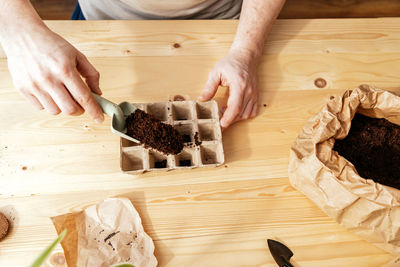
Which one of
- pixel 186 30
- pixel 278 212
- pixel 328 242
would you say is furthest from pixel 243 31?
pixel 328 242

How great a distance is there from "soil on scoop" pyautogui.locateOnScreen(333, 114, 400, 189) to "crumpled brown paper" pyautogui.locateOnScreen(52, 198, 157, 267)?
0.65 meters

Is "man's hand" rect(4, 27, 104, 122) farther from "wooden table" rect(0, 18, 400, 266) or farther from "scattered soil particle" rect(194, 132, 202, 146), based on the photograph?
"scattered soil particle" rect(194, 132, 202, 146)

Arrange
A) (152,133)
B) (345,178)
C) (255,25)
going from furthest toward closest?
1. (255,25)
2. (152,133)
3. (345,178)

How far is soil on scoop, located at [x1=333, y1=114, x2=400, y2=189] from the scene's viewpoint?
3.09 ft

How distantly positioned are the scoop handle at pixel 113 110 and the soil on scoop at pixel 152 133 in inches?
1.2

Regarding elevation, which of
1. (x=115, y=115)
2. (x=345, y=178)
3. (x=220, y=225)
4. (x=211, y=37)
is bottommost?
(x=220, y=225)

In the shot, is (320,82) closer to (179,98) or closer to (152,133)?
(179,98)

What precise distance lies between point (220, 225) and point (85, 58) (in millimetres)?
633

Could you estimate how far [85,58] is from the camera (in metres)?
0.91

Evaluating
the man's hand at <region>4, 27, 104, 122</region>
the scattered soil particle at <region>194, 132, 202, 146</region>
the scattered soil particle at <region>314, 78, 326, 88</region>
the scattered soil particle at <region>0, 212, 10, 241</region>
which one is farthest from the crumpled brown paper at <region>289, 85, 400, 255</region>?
the scattered soil particle at <region>0, 212, 10, 241</region>

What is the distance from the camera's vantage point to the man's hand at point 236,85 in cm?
101

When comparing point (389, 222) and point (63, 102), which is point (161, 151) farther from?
point (389, 222)

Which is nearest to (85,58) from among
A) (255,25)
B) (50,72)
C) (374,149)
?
(50,72)

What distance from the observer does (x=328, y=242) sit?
0.90 metres
